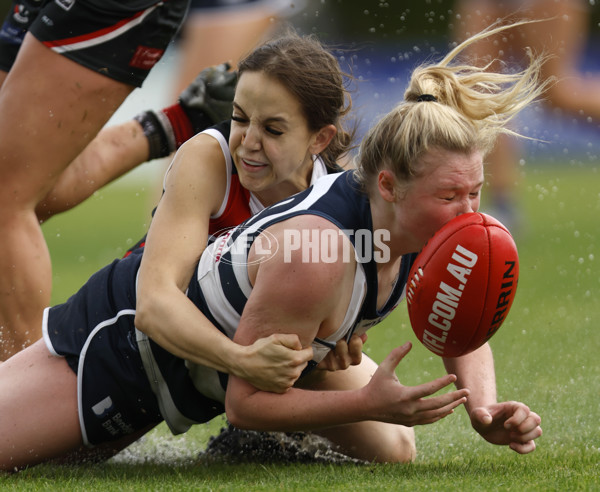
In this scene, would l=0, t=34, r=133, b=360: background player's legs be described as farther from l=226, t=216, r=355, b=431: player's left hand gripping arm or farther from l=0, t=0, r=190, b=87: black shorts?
l=226, t=216, r=355, b=431: player's left hand gripping arm

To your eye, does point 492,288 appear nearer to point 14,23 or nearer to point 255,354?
point 255,354

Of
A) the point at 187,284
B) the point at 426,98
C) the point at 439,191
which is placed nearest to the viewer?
the point at 439,191

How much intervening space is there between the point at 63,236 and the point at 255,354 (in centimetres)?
819

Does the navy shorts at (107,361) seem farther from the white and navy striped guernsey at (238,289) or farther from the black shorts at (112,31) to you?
the black shorts at (112,31)

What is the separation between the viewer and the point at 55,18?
384cm

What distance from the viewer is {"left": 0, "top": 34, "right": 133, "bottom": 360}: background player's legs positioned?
3.82 m

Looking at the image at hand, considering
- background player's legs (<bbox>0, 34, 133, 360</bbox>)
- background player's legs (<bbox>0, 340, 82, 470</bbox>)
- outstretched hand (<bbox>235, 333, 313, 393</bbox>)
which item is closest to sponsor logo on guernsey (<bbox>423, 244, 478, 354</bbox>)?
outstretched hand (<bbox>235, 333, 313, 393</bbox>)

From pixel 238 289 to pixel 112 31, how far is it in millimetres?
1455

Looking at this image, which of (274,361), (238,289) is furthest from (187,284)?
(274,361)

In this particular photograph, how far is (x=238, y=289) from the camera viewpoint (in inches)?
114

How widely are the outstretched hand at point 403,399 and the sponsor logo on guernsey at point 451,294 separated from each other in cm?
11

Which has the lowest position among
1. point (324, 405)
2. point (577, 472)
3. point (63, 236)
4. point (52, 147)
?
point (63, 236)

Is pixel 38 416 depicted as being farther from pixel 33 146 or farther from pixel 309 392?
pixel 33 146

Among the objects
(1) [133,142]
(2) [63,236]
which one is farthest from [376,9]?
(1) [133,142]
